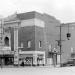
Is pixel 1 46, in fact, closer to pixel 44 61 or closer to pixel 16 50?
pixel 16 50

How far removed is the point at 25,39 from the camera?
4888 centimetres

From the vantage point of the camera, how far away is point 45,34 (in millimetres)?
51500

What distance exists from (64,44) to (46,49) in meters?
12.1

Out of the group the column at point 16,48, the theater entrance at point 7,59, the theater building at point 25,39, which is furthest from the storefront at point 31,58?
the theater entrance at point 7,59

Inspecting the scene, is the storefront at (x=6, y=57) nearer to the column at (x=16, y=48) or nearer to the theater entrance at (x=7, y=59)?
the theater entrance at (x=7, y=59)

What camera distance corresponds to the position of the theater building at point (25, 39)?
47062 millimetres

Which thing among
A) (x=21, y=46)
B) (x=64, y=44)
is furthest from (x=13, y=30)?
(x=64, y=44)

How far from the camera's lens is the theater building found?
47.1 metres

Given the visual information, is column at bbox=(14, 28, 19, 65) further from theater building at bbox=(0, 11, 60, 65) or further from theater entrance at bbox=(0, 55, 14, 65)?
theater entrance at bbox=(0, 55, 14, 65)

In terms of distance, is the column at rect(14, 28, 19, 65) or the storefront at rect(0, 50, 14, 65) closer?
the column at rect(14, 28, 19, 65)

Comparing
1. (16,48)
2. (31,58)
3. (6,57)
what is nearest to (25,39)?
(16,48)

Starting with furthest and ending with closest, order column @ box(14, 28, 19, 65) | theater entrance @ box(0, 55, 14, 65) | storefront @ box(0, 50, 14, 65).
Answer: theater entrance @ box(0, 55, 14, 65)
storefront @ box(0, 50, 14, 65)
column @ box(14, 28, 19, 65)

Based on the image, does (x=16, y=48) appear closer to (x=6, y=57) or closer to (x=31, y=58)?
(x=6, y=57)

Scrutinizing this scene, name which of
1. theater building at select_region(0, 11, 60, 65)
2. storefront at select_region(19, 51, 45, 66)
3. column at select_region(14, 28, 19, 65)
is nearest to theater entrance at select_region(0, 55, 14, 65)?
theater building at select_region(0, 11, 60, 65)
